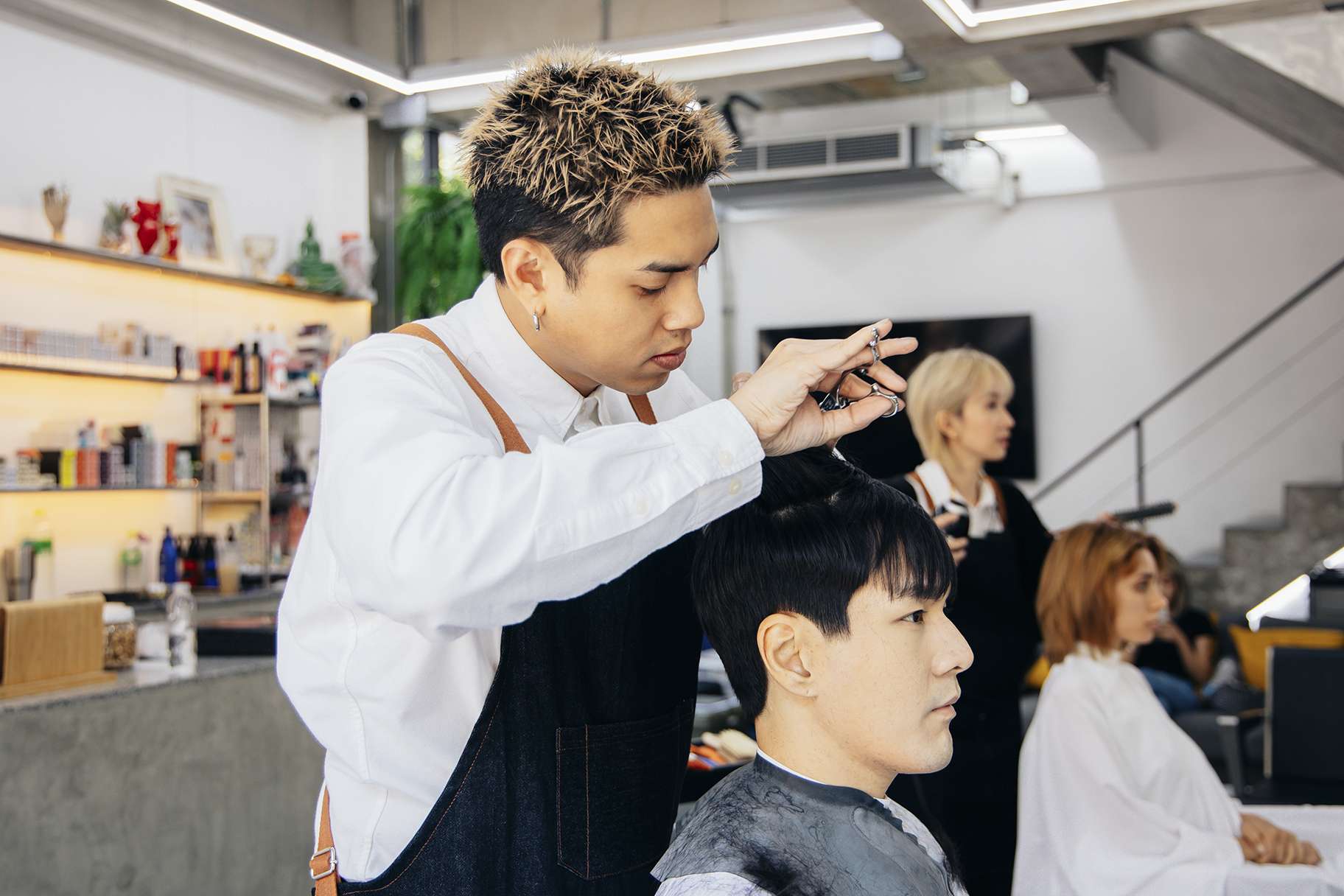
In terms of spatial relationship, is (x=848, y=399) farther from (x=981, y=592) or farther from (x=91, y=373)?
(x=91, y=373)

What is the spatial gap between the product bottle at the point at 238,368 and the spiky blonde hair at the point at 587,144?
4.68 m

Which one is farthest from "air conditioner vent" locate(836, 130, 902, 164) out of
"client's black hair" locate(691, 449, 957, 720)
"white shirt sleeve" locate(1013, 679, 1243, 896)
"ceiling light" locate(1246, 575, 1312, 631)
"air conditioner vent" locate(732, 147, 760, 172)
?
"client's black hair" locate(691, 449, 957, 720)

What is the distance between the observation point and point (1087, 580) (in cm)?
285

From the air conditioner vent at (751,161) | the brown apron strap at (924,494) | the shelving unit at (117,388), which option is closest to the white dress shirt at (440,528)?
the brown apron strap at (924,494)

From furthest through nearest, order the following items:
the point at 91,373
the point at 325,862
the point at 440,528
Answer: the point at 91,373
the point at 325,862
the point at 440,528

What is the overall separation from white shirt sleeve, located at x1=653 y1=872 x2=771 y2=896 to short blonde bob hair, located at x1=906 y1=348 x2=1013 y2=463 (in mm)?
2075

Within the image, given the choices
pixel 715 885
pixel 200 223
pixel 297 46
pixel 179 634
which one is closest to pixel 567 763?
pixel 715 885

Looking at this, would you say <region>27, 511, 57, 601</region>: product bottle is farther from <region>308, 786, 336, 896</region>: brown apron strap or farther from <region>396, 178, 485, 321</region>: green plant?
<region>308, 786, 336, 896</region>: brown apron strap

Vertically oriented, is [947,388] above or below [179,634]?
above

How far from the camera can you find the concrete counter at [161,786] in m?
2.80

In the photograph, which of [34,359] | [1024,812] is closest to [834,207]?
[34,359]

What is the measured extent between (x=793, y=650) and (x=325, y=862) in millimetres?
551

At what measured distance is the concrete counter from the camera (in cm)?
280

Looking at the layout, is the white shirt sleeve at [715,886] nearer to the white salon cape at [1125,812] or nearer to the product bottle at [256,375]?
the white salon cape at [1125,812]
